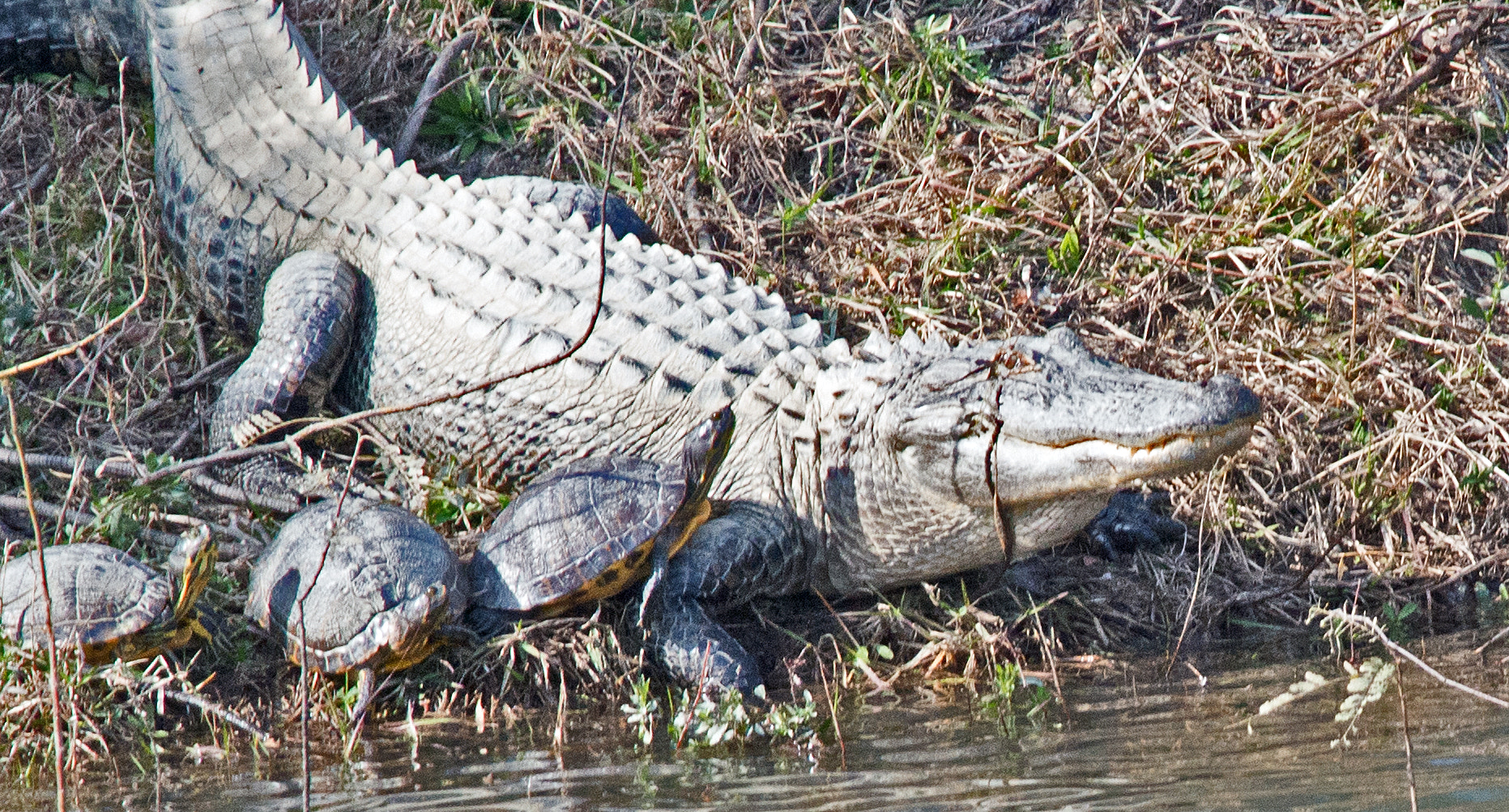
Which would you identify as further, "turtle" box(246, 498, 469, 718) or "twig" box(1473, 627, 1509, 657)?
"twig" box(1473, 627, 1509, 657)

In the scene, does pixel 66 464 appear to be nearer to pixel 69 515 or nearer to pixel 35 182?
pixel 69 515

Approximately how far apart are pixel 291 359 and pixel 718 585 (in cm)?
171

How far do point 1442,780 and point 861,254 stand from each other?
9.78ft

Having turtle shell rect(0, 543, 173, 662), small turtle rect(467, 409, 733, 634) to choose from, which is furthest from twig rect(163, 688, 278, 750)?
small turtle rect(467, 409, 733, 634)

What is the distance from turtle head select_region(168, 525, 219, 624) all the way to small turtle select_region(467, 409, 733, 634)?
60 centimetres

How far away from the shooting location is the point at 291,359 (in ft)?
14.8

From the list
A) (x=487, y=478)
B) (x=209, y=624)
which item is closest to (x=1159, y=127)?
(x=487, y=478)

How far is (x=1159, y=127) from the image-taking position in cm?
506

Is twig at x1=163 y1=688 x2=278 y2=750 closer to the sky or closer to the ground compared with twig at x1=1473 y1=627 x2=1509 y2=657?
closer to the sky

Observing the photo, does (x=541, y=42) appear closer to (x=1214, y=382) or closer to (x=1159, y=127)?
(x=1159, y=127)

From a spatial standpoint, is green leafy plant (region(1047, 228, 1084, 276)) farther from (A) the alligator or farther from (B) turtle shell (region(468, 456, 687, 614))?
(B) turtle shell (region(468, 456, 687, 614))

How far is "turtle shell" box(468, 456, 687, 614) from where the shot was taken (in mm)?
3410

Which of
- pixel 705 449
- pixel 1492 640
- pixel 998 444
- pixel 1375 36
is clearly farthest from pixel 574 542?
pixel 1375 36

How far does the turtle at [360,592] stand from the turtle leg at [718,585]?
0.52 m
